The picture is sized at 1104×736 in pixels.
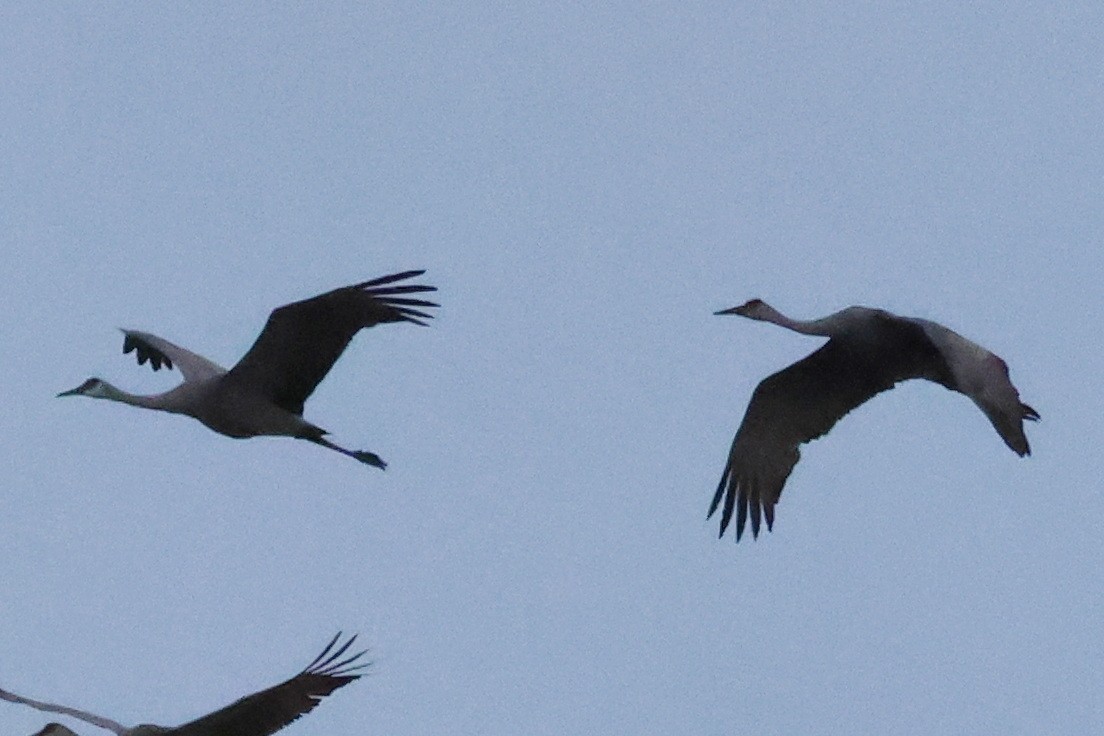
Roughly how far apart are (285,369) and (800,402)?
142 inches

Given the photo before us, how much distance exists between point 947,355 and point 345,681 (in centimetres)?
400

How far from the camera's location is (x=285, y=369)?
14.3 m

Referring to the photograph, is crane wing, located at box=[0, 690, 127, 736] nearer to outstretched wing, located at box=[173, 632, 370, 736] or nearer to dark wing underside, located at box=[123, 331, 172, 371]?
outstretched wing, located at box=[173, 632, 370, 736]

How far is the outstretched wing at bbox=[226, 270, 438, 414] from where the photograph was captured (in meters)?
13.8

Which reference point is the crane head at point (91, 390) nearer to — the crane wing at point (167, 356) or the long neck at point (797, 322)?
the crane wing at point (167, 356)

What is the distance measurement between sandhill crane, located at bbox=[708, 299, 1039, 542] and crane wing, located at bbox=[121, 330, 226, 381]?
3.56 meters

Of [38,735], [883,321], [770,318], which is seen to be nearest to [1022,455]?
[883,321]

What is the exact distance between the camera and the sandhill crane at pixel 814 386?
15133 millimetres

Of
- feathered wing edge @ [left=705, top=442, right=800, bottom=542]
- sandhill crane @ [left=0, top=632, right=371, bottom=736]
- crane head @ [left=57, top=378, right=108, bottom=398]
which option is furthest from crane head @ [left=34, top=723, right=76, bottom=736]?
feathered wing edge @ [left=705, top=442, right=800, bottom=542]

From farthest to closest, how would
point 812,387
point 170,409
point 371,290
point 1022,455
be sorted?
point 812,387 → point 170,409 → point 371,290 → point 1022,455

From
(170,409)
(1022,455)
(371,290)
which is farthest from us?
(170,409)

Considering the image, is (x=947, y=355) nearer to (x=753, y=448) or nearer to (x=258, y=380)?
(x=753, y=448)

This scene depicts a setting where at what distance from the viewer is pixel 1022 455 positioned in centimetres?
1282

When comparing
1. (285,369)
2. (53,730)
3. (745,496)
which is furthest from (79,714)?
(745,496)
